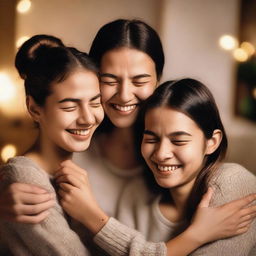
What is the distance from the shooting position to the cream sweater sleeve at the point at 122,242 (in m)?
0.80

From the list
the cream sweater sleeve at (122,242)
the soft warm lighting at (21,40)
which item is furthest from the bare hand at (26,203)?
the soft warm lighting at (21,40)

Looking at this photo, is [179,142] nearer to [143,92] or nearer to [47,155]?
[143,92]

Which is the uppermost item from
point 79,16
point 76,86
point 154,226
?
point 79,16

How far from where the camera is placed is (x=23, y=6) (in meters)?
0.96

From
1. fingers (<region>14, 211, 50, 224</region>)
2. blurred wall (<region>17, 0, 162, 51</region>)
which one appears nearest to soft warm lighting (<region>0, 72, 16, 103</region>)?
blurred wall (<region>17, 0, 162, 51</region>)

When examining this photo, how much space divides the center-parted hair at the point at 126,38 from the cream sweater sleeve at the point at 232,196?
1.00 ft

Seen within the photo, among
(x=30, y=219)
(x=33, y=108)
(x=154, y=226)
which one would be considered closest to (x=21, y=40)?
(x=33, y=108)

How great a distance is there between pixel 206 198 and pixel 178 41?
15.9 inches

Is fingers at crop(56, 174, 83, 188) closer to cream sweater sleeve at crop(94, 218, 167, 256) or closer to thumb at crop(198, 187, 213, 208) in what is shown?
cream sweater sleeve at crop(94, 218, 167, 256)

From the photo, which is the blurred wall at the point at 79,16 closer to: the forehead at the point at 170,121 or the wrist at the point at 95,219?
the forehead at the point at 170,121

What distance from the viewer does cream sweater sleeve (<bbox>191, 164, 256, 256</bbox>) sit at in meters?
0.82

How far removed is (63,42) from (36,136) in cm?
23

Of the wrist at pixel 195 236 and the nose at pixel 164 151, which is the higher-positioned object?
the nose at pixel 164 151

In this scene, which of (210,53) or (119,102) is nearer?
(119,102)
